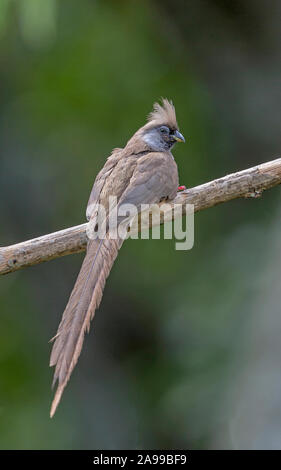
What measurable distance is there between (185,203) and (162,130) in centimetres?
118

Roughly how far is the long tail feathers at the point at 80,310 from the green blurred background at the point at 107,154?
2.79 m

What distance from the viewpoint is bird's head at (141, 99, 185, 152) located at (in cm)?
561

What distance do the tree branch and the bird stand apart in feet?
0.47

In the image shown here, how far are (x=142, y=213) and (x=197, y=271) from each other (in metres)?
2.77

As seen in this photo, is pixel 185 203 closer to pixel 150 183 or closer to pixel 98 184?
pixel 150 183

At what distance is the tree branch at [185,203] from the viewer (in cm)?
444

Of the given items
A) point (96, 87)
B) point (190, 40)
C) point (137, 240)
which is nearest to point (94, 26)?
point (96, 87)

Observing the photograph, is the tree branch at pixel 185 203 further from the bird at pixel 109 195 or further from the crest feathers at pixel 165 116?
the crest feathers at pixel 165 116

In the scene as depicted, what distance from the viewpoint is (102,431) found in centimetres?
759

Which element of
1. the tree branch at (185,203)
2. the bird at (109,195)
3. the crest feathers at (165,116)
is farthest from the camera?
the crest feathers at (165,116)

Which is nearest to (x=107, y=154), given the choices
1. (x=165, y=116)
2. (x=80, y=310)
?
(x=165, y=116)

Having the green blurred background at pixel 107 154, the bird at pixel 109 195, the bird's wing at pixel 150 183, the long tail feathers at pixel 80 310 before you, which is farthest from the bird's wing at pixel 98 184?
the green blurred background at pixel 107 154

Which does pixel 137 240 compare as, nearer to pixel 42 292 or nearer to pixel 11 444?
pixel 42 292

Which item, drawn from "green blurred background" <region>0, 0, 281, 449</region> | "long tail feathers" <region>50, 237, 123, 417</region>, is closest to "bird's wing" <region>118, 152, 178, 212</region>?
"long tail feathers" <region>50, 237, 123, 417</region>
